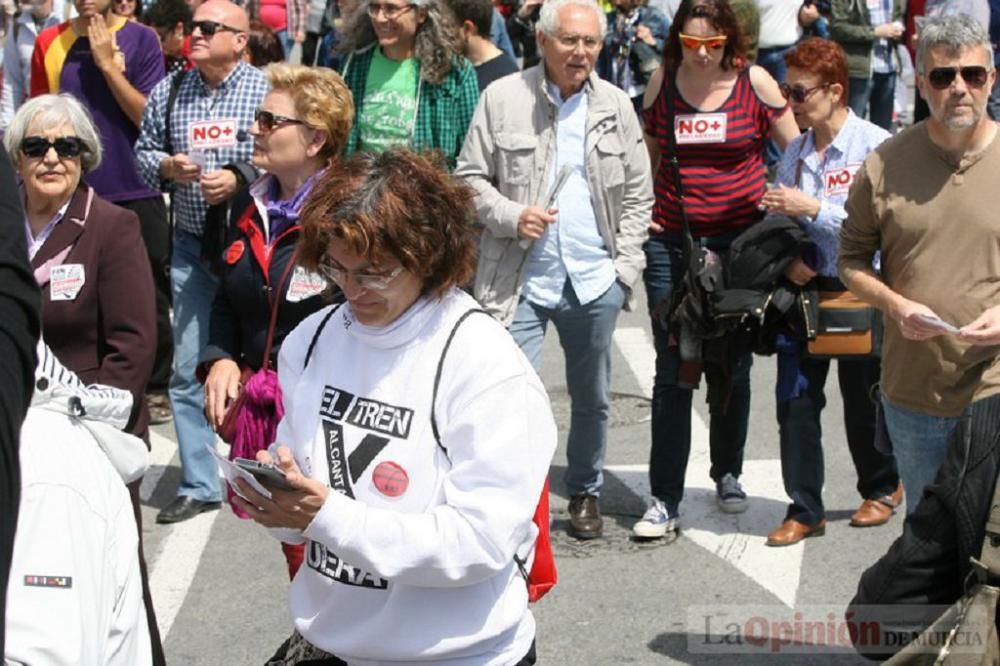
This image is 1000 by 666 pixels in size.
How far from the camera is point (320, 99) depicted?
16.3ft

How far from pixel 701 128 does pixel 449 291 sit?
333 centimetres

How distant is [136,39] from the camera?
8.54 m

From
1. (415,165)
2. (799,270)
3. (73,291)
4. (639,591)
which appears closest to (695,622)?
(639,591)

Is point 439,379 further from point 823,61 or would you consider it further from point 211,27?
point 211,27

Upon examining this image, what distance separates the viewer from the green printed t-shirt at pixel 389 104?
282 inches

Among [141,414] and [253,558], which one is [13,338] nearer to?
Result: [141,414]

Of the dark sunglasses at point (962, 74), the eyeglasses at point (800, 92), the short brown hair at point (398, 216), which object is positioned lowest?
the eyeglasses at point (800, 92)

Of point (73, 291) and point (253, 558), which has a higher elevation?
point (73, 291)

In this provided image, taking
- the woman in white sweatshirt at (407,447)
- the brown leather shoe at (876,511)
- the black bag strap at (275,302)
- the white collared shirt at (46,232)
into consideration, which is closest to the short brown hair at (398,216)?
the woman in white sweatshirt at (407,447)

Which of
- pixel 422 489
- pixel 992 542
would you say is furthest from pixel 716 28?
pixel 422 489

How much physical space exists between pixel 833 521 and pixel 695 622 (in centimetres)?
121

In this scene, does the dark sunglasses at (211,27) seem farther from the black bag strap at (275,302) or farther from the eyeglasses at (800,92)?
the black bag strap at (275,302)

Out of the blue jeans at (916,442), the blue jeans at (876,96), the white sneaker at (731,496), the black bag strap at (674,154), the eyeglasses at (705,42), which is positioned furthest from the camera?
the blue jeans at (876,96)

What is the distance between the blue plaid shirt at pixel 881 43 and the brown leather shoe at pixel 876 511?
20.4 ft
